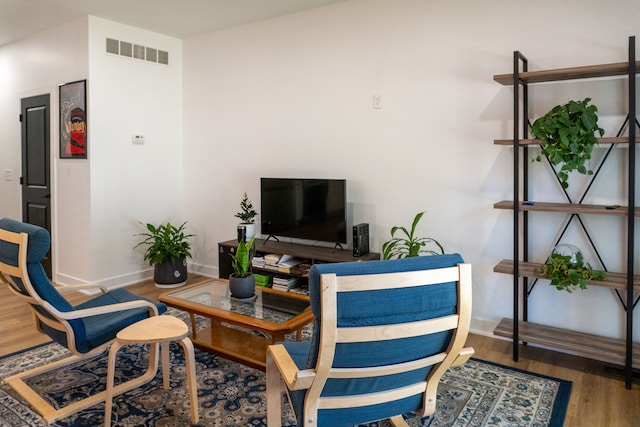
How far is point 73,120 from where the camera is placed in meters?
4.49

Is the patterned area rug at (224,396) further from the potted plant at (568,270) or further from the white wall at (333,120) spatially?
the white wall at (333,120)

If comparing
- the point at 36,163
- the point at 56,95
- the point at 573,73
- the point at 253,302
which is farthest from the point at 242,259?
the point at 36,163

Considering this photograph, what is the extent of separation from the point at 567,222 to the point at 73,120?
438 cm

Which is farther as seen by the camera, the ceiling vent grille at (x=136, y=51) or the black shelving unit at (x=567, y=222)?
the ceiling vent grille at (x=136, y=51)

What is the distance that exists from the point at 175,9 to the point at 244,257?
252cm

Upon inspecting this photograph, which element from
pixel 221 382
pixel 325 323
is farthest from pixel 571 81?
pixel 221 382

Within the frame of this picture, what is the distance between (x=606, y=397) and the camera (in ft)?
8.30

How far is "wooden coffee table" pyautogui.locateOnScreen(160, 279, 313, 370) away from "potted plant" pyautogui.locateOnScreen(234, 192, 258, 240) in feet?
3.38

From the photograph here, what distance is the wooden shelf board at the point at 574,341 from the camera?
270 cm

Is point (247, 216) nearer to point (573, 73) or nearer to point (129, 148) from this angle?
point (129, 148)

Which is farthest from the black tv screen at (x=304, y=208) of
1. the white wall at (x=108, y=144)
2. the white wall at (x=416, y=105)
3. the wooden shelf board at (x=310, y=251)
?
the white wall at (x=108, y=144)

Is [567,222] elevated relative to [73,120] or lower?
lower

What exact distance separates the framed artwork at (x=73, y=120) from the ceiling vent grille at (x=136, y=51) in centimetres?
45

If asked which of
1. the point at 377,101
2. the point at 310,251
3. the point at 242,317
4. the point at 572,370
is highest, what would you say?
the point at 377,101
